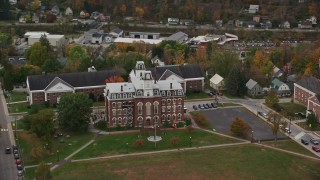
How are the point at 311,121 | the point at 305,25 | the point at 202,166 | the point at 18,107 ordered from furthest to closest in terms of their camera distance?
the point at 305,25 → the point at 18,107 → the point at 311,121 → the point at 202,166

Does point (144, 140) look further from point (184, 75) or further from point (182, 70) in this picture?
point (182, 70)

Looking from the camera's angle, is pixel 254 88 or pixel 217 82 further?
pixel 217 82

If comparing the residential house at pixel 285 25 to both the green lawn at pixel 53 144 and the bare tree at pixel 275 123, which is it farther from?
the green lawn at pixel 53 144

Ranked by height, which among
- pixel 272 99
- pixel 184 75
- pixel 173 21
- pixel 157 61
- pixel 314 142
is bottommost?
pixel 314 142

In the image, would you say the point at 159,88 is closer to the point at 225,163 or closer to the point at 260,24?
the point at 225,163

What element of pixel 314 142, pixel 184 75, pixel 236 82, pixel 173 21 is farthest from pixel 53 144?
pixel 173 21

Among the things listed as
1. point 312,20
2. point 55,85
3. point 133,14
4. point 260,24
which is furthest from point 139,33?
point 55,85

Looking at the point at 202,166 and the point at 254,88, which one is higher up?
the point at 254,88
